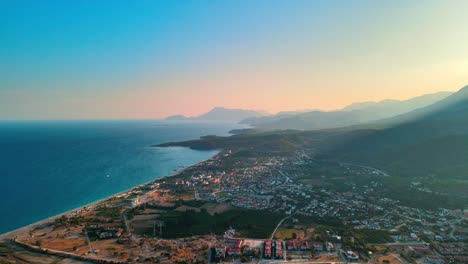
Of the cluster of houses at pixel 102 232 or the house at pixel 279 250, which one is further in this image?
the cluster of houses at pixel 102 232

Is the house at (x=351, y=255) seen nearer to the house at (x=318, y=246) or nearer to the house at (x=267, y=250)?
the house at (x=318, y=246)

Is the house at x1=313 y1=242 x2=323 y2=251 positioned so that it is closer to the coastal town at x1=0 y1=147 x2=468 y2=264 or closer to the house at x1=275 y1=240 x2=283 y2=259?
the coastal town at x1=0 y1=147 x2=468 y2=264

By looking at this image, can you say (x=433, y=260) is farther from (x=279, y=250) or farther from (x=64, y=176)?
(x=64, y=176)

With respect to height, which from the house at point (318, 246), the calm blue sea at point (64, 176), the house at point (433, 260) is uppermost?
the calm blue sea at point (64, 176)

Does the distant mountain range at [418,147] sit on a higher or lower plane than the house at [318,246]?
higher

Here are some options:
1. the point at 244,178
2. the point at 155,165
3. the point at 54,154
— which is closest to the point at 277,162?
the point at 244,178

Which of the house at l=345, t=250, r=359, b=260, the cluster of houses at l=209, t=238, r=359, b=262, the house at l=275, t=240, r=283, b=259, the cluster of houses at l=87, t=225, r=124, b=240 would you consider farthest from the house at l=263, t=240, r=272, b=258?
the cluster of houses at l=87, t=225, r=124, b=240

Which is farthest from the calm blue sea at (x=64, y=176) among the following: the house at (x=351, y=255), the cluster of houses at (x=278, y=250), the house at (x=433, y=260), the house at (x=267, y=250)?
the house at (x=433, y=260)

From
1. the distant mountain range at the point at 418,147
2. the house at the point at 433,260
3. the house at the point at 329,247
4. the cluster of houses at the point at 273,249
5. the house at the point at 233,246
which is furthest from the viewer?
the distant mountain range at the point at 418,147

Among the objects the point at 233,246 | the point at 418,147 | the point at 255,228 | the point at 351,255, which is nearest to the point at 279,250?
the point at 233,246

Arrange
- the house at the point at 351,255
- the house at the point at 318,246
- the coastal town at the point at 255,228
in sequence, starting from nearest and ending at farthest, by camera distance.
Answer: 1. the house at the point at 351,255
2. the coastal town at the point at 255,228
3. the house at the point at 318,246
